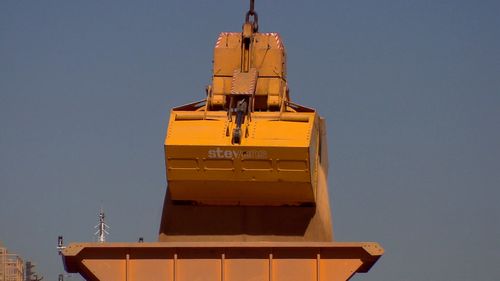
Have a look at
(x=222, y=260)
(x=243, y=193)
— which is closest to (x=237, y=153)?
(x=243, y=193)

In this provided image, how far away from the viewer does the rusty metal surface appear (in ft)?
57.9

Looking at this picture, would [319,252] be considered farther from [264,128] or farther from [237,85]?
[237,85]

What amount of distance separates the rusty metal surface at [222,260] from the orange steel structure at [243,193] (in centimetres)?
1

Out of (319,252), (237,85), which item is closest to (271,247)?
(319,252)

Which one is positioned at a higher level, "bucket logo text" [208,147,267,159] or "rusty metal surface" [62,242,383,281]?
"bucket logo text" [208,147,267,159]

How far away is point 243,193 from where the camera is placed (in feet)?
63.2

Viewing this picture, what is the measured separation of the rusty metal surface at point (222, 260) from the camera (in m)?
17.7

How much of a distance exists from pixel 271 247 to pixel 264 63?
3.90 meters

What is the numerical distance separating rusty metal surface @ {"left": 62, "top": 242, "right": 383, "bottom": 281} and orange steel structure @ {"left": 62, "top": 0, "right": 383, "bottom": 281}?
0.04 ft

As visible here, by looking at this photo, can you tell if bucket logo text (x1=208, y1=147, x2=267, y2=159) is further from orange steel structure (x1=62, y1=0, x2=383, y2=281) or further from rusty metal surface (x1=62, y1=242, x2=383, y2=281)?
rusty metal surface (x1=62, y1=242, x2=383, y2=281)

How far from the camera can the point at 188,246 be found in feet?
58.4

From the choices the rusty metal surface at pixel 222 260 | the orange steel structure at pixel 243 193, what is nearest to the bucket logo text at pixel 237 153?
the orange steel structure at pixel 243 193

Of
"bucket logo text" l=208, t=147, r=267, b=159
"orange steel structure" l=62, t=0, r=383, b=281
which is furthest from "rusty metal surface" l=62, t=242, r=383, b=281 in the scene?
"bucket logo text" l=208, t=147, r=267, b=159

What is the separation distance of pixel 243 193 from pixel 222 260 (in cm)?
172
